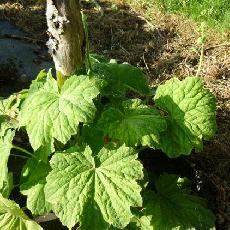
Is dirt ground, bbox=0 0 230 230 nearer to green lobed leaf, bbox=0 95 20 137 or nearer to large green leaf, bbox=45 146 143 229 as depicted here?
large green leaf, bbox=45 146 143 229

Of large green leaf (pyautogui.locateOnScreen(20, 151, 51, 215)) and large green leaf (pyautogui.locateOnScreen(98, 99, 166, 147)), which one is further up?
large green leaf (pyautogui.locateOnScreen(98, 99, 166, 147))

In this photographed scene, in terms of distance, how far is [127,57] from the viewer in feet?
13.5

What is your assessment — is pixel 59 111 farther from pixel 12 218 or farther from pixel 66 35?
pixel 12 218

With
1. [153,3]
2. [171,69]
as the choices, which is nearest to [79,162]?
[171,69]

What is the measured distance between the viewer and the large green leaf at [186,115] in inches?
93.6

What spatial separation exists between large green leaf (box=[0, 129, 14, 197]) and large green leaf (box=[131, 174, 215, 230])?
751mm

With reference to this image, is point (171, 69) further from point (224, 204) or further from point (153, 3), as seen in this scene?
point (224, 204)

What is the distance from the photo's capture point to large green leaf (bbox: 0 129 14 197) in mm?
2377

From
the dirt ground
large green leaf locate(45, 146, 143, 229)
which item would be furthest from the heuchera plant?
the dirt ground

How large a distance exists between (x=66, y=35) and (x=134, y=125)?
24.1 inches

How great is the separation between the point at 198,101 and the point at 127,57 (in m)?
1.79

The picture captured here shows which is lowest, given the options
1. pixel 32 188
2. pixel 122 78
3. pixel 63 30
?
pixel 32 188

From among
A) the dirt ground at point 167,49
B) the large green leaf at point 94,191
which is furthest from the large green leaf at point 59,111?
the dirt ground at point 167,49

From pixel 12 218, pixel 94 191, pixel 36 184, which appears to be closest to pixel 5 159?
pixel 36 184
